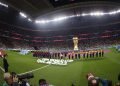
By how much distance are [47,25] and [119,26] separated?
9.77 m

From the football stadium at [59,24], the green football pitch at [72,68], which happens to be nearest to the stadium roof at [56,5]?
the football stadium at [59,24]

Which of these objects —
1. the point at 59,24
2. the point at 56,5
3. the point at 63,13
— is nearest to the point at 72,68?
the point at 56,5

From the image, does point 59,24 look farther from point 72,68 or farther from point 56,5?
point 72,68

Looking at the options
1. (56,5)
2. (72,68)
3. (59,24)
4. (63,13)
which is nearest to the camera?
(72,68)

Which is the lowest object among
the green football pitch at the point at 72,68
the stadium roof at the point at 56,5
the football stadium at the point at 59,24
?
the green football pitch at the point at 72,68

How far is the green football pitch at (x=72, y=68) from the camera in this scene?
10.4m

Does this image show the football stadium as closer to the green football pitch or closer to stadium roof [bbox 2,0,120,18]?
stadium roof [bbox 2,0,120,18]

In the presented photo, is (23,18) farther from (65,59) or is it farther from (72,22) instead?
(65,59)

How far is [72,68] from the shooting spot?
10594mm

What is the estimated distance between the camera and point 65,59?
10.9 m

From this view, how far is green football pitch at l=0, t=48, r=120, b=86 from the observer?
1037 centimetres

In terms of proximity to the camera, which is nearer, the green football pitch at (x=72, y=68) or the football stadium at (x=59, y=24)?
the green football pitch at (x=72, y=68)

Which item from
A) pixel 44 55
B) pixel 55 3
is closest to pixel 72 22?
pixel 55 3

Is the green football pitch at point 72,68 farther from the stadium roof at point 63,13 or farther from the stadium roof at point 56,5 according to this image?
the stadium roof at point 56,5
